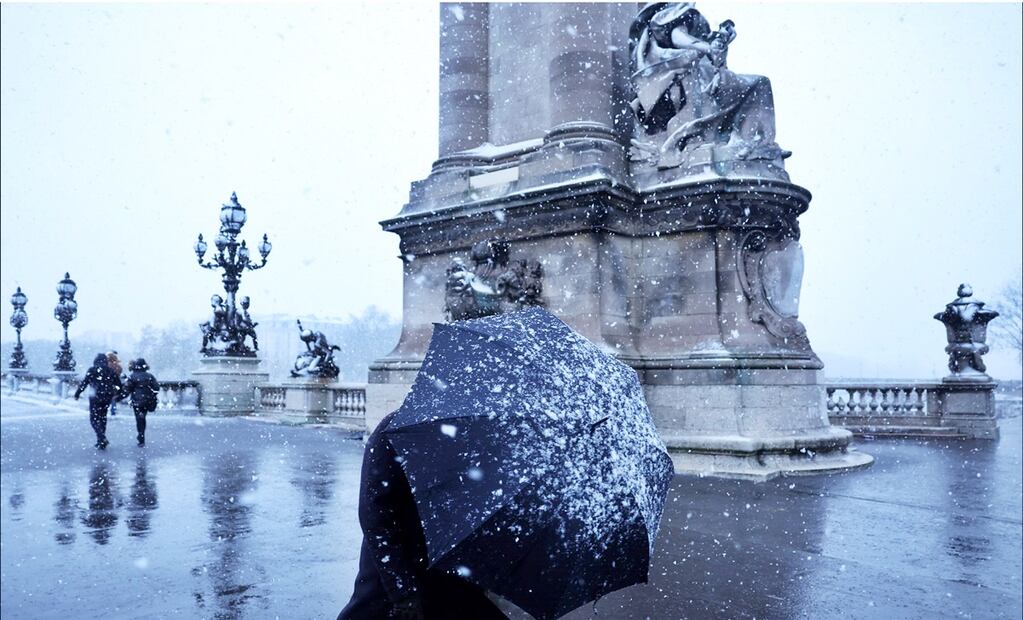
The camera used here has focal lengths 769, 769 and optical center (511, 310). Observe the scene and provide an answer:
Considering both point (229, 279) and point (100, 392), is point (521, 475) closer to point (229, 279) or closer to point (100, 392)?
point (100, 392)

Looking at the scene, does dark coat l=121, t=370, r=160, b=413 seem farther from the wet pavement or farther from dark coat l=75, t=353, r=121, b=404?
the wet pavement

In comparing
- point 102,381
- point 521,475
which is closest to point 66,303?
point 102,381

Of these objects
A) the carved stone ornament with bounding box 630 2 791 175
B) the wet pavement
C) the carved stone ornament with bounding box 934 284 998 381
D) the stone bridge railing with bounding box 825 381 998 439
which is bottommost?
the wet pavement

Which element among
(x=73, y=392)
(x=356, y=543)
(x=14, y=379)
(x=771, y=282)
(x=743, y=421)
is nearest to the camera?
(x=356, y=543)

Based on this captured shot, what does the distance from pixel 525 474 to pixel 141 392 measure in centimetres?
1364

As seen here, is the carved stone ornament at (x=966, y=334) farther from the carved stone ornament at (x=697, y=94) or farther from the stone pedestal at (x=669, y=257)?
the carved stone ornament at (x=697, y=94)

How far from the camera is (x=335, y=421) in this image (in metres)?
20.1

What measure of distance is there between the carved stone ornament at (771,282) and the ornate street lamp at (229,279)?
17.6m

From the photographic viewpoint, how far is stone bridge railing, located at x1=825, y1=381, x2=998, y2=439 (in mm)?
16594

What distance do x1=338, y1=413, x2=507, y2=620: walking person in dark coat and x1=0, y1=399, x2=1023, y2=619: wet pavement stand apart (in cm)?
196

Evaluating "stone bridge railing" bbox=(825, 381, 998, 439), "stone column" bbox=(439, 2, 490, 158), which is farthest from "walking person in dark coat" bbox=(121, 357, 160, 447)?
"stone bridge railing" bbox=(825, 381, 998, 439)

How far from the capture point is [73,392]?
1065 inches

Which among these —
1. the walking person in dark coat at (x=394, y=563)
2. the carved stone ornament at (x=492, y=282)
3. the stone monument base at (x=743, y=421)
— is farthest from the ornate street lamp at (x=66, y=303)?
the walking person in dark coat at (x=394, y=563)

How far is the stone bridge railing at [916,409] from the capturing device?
16.6m
